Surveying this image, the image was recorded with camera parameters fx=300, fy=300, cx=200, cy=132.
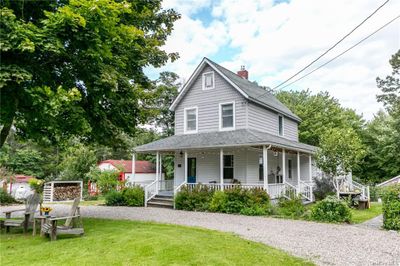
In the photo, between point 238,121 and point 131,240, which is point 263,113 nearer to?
point 238,121

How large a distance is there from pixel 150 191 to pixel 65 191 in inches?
340

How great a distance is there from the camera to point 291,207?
12945mm

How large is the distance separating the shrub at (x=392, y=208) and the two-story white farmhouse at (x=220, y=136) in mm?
5335

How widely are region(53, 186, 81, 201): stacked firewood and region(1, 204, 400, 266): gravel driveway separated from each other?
39.6 ft

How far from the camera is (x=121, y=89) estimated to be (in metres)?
9.66

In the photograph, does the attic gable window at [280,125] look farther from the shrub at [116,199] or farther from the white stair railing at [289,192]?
the shrub at [116,199]

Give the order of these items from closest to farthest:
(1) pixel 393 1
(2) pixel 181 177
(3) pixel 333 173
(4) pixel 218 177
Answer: (1) pixel 393 1, (3) pixel 333 173, (4) pixel 218 177, (2) pixel 181 177

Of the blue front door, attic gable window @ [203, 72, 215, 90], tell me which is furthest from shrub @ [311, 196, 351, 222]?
attic gable window @ [203, 72, 215, 90]

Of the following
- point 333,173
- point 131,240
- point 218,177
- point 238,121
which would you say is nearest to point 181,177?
point 218,177

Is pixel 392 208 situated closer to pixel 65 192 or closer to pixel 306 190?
pixel 306 190

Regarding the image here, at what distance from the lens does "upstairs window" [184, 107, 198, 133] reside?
18.8 m

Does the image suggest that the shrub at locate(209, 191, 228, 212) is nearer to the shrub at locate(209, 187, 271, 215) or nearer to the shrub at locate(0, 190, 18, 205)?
the shrub at locate(209, 187, 271, 215)

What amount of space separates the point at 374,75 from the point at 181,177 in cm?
2320

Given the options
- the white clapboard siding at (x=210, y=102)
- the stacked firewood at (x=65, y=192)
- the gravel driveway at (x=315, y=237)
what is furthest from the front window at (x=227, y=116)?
the stacked firewood at (x=65, y=192)
